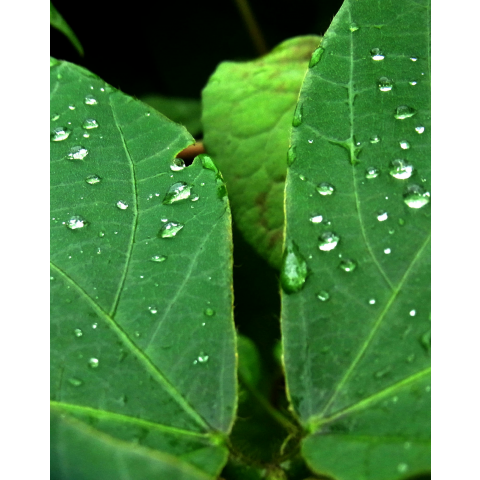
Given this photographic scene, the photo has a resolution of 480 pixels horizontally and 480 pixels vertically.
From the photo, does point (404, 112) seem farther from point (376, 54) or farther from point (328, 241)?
point (328, 241)

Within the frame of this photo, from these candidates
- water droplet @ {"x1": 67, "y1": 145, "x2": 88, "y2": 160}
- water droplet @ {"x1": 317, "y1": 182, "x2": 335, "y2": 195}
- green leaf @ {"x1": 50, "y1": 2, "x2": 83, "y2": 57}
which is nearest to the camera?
water droplet @ {"x1": 317, "y1": 182, "x2": 335, "y2": 195}

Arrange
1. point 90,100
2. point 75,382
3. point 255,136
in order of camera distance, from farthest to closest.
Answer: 1. point 255,136
2. point 90,100
3. point 75,382

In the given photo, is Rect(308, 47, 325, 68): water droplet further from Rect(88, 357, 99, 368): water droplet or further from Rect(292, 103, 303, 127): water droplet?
Rect(88, 357, 99, 368): water droplet

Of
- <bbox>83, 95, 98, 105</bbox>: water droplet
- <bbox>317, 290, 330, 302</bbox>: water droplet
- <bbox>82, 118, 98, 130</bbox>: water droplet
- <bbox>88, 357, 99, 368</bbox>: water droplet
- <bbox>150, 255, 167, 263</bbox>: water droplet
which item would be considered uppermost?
<bbox>83, 95, 98, 105</bbox>: water droplet

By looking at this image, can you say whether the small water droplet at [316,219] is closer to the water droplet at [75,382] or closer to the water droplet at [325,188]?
the water droplet at [325,188]

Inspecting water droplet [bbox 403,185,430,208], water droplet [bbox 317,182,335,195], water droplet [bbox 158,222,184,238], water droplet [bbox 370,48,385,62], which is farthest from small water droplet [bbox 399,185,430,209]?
water droplet [bbox 158,222,184,238]

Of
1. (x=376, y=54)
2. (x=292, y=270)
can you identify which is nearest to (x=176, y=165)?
(x=292, y=270)

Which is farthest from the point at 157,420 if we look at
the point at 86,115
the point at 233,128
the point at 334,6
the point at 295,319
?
the point at 334,6

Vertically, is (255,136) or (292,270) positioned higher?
(255,136)

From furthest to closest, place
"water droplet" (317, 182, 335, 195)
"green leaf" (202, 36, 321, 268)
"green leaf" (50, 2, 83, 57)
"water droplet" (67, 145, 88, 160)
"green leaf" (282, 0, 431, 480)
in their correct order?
"green leaf" (50, 2, 83, 57)
"green leaf" (202, 36, 321, 268)
"water droplet" (67, 145, 88, 160)
"water droplet" (317, 182, 335, 195)
"green leaf" (282, 0, 431, 480)
